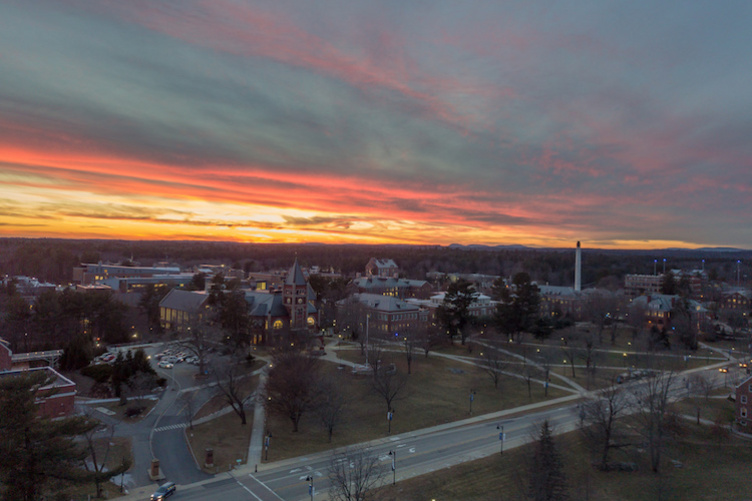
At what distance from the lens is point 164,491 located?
3291 cm

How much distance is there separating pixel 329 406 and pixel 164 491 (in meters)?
16.7

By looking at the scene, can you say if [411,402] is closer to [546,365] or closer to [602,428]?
[602,428]

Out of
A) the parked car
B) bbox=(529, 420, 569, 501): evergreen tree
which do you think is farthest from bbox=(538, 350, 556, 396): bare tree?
the parked car

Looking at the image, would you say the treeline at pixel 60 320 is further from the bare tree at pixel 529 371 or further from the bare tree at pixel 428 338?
the bare tree at pixel 529 371

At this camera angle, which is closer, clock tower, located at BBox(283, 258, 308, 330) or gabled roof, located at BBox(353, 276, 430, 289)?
clock tower, located at BBox(283, 258, 308, 330)

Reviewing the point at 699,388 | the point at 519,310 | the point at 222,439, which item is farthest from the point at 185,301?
the point at 699,388

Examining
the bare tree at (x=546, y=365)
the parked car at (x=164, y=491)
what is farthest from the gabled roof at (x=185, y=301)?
the bare tree at (x=546, y=365)

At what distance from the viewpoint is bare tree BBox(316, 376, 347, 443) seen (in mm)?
44969

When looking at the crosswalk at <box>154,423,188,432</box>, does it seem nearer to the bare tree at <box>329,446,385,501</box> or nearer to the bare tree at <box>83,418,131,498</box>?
the bare tree at <box>83,418,131,498</box>

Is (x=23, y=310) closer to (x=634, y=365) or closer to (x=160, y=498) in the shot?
(x=160, y=498)

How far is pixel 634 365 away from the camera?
2867 inches

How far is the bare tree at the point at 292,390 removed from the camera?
4788cm

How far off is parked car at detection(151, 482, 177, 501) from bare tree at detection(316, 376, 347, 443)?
1484 centimetres

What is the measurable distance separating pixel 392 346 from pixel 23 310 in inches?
2248
